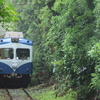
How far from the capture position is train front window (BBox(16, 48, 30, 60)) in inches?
559

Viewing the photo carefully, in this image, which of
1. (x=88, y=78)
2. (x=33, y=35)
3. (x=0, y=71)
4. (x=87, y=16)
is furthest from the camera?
(x=33, y=35)

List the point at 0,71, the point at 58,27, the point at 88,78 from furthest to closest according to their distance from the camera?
the point at 0,71, the point at 58,27, the point at 88,78

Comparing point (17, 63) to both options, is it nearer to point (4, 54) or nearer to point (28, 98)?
point (4, 54)

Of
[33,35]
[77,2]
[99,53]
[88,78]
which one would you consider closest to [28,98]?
[88,78]

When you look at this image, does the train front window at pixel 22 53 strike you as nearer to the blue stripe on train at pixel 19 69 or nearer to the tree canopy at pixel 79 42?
the blue stripe on train at pixel 19 69

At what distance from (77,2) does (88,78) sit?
3130 mm

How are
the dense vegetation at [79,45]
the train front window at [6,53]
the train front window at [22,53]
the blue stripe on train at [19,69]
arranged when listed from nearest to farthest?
the dense vegetation at [79,45]
the blue stripe on train at [19,69]
the train front window at [6,53]
the train front window at [22,53]

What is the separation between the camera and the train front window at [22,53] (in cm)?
1419

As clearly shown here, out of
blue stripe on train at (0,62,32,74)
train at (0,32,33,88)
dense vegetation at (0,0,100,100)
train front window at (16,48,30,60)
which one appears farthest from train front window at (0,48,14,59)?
dense vegetation at (0,0,100,100)

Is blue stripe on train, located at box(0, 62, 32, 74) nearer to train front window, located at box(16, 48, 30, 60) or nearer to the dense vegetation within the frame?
train front window, located at box(16, 48, 30, 60)

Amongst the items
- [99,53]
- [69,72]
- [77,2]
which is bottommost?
[69,72]

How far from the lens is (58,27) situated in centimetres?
1034

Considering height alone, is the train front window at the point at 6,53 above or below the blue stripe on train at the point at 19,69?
above

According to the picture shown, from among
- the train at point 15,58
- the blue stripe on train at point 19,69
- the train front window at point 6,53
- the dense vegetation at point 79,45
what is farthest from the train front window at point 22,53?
the dense vegetation at point 79,45
